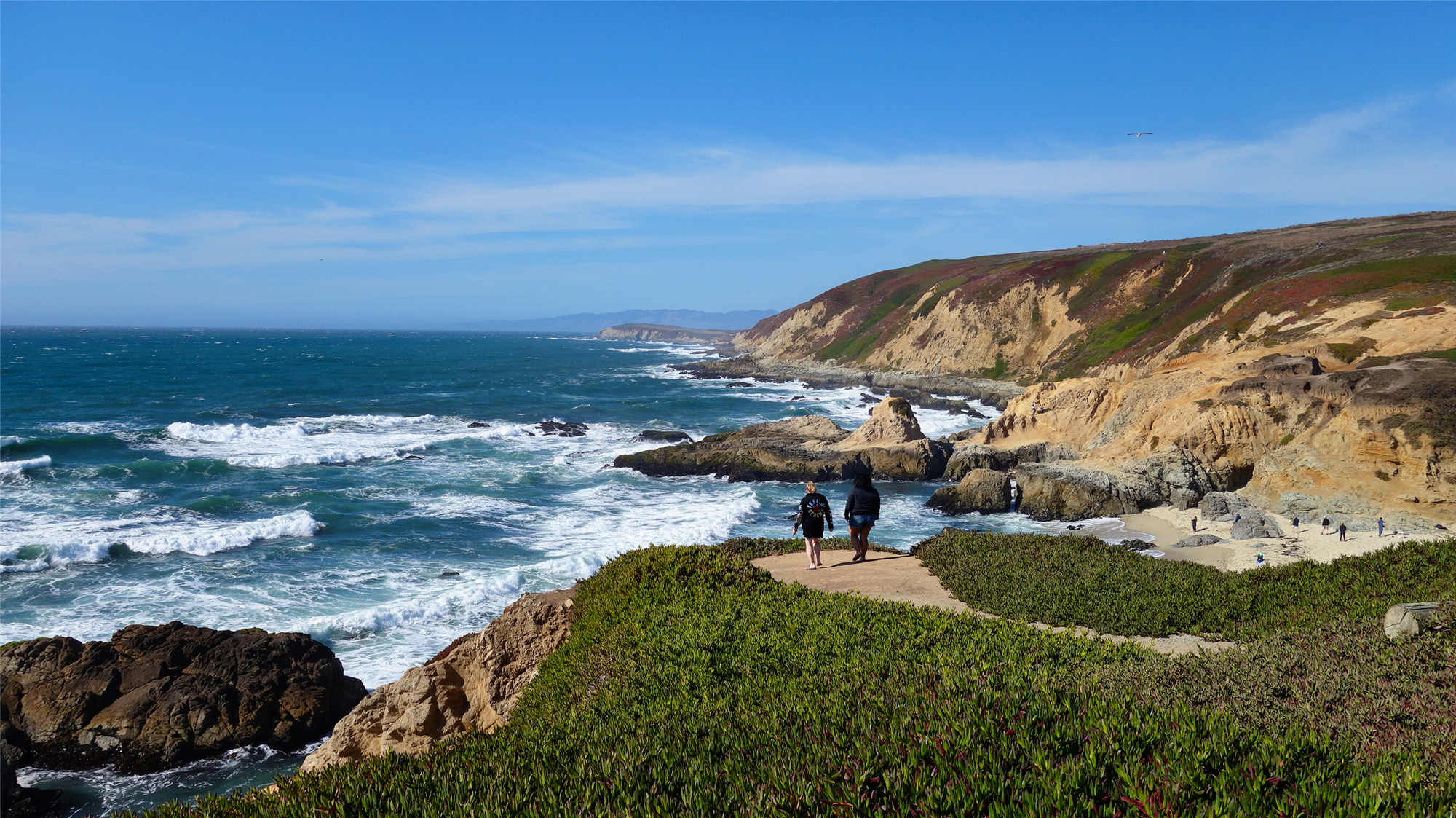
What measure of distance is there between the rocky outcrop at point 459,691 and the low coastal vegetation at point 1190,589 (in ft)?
18.7

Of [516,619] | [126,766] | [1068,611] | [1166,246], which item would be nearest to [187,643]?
[126,766]

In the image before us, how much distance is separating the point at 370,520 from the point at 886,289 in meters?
93.5

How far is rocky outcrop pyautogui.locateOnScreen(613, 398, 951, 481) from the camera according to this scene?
35.7 metres

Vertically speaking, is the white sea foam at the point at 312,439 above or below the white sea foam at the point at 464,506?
above

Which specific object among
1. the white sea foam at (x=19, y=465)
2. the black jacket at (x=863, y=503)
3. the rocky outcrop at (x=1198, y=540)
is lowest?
the rocky outcrop at (x=1198, y=540)

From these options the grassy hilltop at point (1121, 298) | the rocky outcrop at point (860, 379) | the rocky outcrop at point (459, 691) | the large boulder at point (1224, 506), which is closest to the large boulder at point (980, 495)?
the large boulder at point (1224, 506)

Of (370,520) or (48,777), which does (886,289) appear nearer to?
(370,520)

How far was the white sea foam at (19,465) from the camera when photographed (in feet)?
107

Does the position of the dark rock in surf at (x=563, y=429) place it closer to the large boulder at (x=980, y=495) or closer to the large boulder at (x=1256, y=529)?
the large boulder at (x=980, y=495)

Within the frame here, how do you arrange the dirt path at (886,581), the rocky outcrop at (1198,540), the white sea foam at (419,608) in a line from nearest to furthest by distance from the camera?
the dirt path at (886,581), the white sea foam at (419,608), the rocky outcrop at (1198,540)

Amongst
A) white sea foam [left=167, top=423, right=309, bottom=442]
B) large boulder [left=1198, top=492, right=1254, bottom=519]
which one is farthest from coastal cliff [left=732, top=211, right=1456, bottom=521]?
white sea foam [left=167, top=423, right=309, bottom=442]

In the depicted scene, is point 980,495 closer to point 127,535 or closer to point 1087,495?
point 1087,495

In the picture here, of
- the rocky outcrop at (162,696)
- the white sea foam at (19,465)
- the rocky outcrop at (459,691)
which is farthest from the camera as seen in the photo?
the white sea foam at (19,465)

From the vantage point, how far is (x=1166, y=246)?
294 ft
